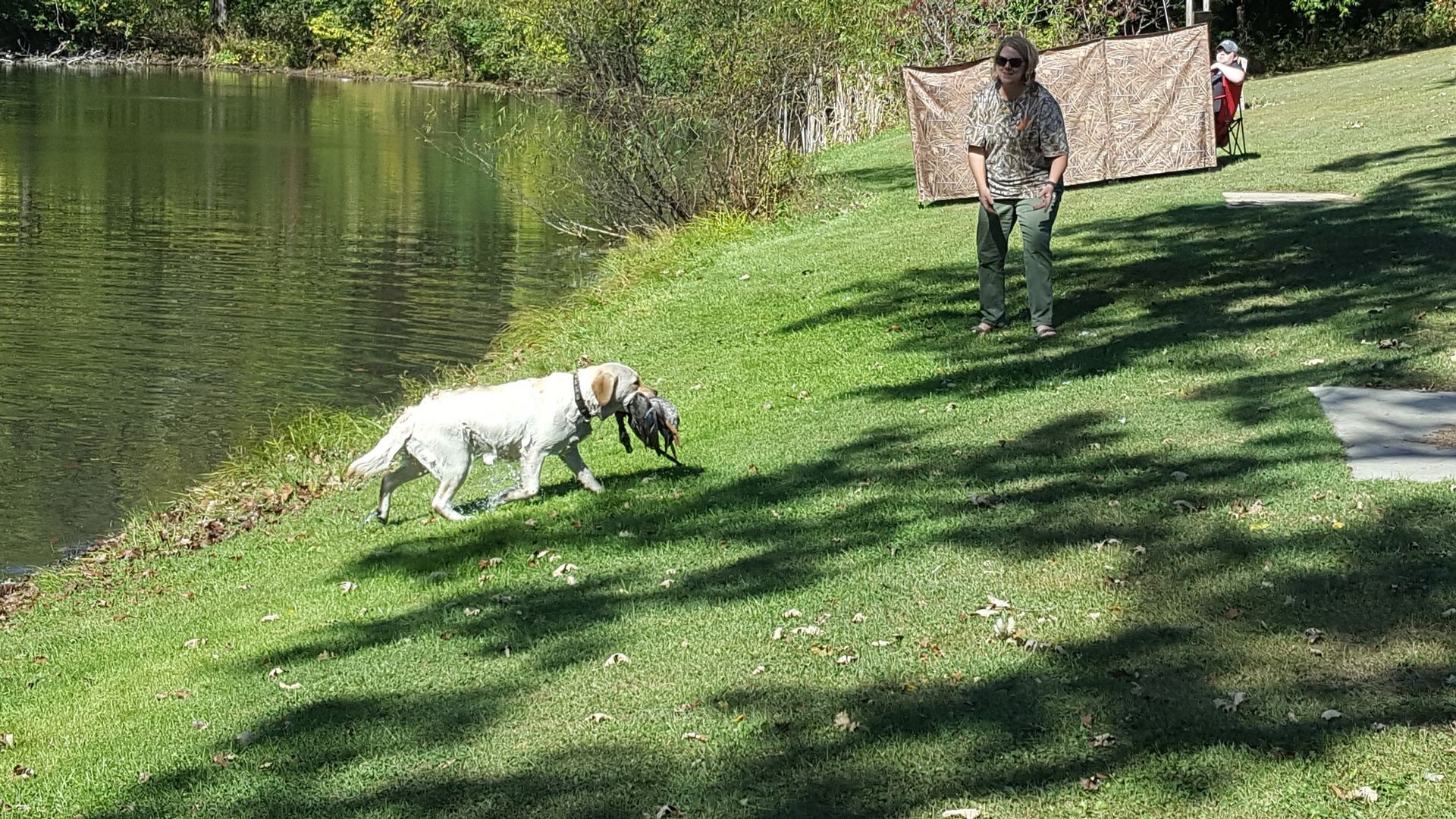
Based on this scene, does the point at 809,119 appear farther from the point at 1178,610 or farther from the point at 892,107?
the point at 1178,610

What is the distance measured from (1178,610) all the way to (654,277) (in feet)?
45.5

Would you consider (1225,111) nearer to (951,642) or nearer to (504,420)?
(504,420)

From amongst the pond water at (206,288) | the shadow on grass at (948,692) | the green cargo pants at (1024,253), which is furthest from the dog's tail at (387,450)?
the green cargo pants at (1024,253)

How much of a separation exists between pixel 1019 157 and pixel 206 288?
A: 45.6 ft

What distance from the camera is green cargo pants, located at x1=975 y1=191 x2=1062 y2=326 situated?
37.4ft

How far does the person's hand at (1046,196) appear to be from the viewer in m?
11.3

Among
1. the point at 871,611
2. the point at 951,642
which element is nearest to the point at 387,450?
the point at 871,611

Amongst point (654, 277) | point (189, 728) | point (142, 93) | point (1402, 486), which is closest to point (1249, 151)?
point (654, 277)

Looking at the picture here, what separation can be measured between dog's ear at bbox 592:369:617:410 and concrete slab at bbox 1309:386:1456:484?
3.82 meters

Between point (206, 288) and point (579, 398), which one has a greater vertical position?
point (579, 398)

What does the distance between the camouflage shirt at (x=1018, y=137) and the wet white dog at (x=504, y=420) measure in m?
3.73

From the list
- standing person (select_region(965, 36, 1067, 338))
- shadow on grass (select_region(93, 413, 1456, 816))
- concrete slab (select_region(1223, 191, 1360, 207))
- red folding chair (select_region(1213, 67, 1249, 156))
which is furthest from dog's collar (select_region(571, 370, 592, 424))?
red folding chair (select_region(1213, 67, 1249, 156))

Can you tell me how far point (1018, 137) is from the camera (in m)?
11.2

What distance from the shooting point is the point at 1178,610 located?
6.28 m
